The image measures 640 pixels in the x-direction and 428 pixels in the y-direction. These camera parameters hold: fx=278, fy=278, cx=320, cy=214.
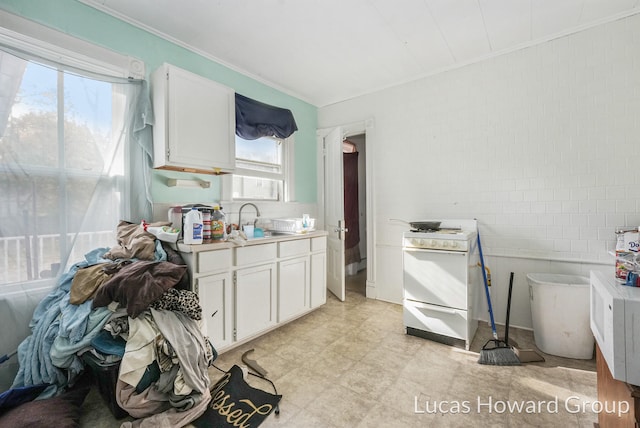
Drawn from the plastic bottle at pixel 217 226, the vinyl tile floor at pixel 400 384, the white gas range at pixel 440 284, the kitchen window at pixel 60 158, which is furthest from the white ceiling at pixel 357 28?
the vinyl tile floor at pixel 400 384

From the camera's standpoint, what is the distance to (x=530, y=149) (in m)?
2.71

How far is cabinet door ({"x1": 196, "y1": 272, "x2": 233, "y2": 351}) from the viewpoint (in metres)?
2.15

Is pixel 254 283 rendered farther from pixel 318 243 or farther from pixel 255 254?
pixel 318 243

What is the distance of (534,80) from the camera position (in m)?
2.68

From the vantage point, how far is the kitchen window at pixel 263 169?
3.26 m

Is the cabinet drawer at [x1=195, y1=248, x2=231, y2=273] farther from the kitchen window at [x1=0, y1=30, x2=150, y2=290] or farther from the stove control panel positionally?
the stove control panel

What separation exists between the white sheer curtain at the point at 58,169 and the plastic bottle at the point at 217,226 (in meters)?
0.55

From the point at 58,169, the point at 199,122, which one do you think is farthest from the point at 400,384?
the point at 58,169

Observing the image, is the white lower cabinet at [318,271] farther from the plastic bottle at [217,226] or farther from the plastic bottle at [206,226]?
the plastic bottle at [206,226]

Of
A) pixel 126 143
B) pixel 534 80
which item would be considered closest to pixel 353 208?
pixel 534 80

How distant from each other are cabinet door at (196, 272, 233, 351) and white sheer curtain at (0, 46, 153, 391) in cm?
84

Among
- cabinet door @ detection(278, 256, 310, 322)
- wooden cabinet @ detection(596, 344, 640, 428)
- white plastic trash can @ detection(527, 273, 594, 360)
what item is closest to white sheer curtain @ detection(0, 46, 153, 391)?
cabinet door @ detection(278, 256, 310, 322)

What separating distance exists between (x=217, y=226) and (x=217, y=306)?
656mm

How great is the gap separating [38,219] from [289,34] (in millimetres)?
2429
